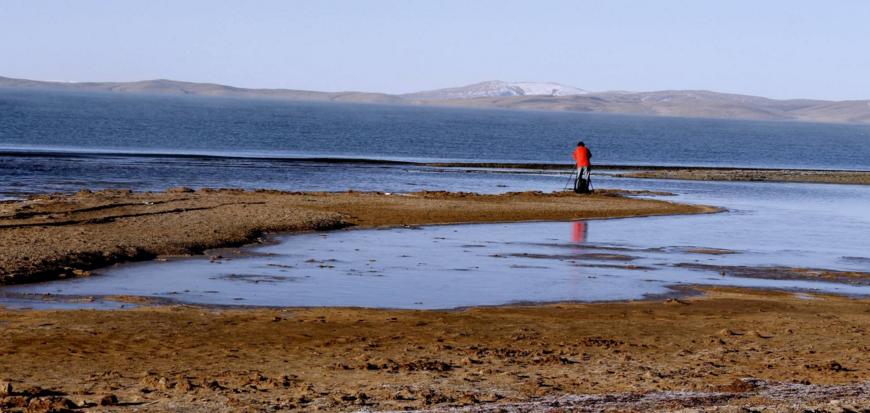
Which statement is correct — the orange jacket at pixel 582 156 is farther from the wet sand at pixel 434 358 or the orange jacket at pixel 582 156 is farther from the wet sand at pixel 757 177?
the wet sand at pixel 434 358

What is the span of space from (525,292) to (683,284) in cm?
281

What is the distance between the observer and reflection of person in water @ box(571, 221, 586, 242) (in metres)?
20.8

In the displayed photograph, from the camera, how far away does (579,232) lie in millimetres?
22078

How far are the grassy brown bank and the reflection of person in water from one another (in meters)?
1.22

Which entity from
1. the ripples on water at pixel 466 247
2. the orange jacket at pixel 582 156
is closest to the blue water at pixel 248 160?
the ripples on water at pixel 466 247

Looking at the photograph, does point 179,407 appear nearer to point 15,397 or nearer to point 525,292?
point 15,397

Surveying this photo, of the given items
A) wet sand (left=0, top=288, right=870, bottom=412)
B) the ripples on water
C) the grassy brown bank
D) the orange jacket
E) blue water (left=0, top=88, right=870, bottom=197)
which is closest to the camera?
wet sand (left=0, top=288, right=870, bottom=412)

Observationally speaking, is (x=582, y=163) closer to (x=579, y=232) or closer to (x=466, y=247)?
(x=579, y=232)

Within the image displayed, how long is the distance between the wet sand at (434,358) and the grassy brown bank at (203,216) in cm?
441

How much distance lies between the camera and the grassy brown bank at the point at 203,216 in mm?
15094

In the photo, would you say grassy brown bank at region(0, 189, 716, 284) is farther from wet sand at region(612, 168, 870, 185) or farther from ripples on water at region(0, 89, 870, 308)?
wet sand at region(612, 168, 870, 185)

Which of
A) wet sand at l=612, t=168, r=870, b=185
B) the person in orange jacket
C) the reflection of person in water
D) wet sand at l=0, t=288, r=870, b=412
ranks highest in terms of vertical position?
the person in orange jacket

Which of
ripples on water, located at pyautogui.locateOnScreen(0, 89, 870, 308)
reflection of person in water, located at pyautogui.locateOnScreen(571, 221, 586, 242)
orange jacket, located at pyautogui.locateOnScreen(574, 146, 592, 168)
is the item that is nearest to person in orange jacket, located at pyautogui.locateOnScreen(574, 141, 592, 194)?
orange jacket, located at pyautogui.locateOnScreen(574, 146, 592, 168)

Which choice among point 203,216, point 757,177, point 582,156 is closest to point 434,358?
point 203,216
